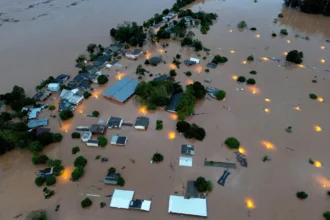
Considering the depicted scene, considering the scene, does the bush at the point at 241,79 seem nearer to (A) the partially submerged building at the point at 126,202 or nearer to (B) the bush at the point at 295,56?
(B) the bush at the point at 295,56

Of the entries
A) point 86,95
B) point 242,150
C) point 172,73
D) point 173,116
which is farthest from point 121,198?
point 172,73

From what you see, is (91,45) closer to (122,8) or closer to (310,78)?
(122,8)

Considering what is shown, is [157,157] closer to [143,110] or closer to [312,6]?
[143,110]

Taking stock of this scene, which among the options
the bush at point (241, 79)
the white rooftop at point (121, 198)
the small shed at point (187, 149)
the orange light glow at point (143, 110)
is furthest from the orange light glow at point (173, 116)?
the bush at point (241, 79)

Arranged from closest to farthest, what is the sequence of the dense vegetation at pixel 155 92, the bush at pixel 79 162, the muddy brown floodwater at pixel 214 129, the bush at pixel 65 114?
the muddy brown floodwater at pixel 214 129, the bush at pixel 79 162, the bush at pixel 65 114, the dense vegetation at pixel 155 92

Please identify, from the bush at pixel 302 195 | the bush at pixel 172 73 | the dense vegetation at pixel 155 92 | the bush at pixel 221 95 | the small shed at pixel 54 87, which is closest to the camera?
the bush at pixel 302 195

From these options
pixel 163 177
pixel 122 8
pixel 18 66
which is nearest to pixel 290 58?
pixel 163 177

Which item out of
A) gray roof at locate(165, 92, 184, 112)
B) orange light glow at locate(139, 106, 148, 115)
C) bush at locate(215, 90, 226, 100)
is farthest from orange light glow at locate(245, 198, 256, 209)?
orange light glow at locate(139, 106, 148, 115)
